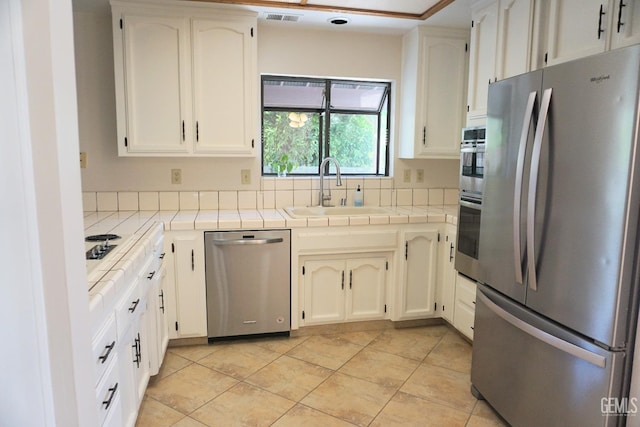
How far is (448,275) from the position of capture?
307 centimetres

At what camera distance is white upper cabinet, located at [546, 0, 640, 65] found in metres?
1.71

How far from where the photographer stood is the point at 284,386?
238cm

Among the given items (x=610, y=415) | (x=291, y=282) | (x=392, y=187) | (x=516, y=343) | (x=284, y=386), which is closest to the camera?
(x=610, y=415)

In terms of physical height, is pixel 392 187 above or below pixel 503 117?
below

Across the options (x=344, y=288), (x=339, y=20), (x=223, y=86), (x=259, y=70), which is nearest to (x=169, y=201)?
(x=223, y=86)

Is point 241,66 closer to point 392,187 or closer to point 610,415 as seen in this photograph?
point 392,187

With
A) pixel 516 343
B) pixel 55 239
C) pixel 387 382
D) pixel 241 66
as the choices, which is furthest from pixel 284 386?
pixel 241 66

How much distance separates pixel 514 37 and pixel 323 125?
5.22 feet

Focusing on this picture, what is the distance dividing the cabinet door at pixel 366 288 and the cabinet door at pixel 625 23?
1.86 m

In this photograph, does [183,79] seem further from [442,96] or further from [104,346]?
[104,346]

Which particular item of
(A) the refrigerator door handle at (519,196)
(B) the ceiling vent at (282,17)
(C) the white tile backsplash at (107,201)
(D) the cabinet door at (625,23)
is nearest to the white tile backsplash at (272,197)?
(C) the white tile backsplash at (107,201)

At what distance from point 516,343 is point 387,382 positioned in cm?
84

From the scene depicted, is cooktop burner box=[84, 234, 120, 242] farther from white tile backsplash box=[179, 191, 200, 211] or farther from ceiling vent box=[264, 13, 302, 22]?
ceiling vent box=[264, 13, 302, 22]

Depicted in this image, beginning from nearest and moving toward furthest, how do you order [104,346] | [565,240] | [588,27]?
[104,346] → [565,240] → [588,27]
